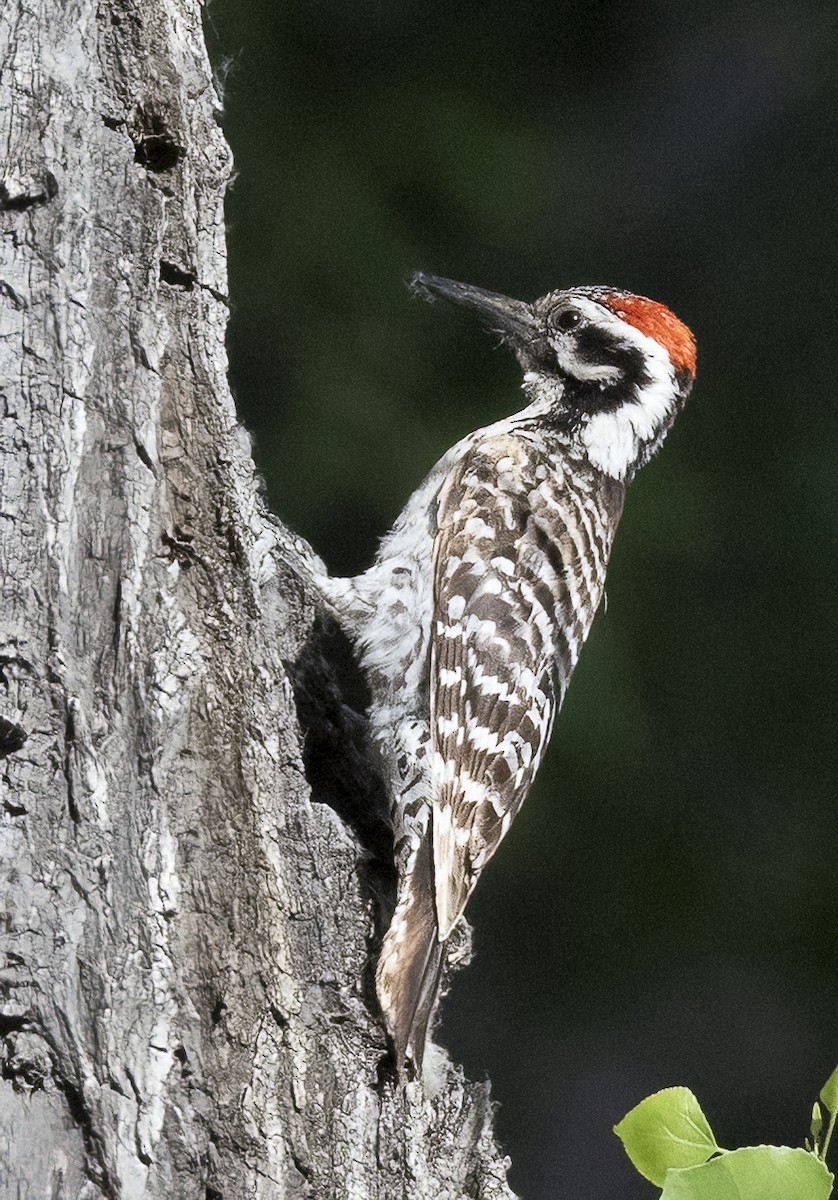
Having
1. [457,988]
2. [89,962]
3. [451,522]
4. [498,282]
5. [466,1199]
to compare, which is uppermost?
[498,282]

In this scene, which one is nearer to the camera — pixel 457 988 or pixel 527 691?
pixel 527 691

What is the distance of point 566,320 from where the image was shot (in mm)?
1220

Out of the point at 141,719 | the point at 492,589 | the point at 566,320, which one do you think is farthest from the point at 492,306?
the point at 141,719

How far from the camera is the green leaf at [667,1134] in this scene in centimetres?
47

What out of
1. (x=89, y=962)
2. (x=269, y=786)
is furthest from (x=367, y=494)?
(x=89, y=962)

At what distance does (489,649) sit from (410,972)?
0.33 metres

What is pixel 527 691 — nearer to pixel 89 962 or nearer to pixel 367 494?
pixel 367 494

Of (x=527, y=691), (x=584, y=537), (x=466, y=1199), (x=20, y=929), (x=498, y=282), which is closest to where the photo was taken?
(x=20, y=929)

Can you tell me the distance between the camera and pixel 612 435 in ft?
4.09

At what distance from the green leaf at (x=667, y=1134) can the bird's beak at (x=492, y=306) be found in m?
0.89

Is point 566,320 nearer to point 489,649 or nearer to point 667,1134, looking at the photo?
point 489,649

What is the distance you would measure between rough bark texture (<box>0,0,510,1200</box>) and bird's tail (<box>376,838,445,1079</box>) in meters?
0.02

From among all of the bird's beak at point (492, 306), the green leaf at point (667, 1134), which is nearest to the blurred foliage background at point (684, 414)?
the bird's beak at point (492, 306)

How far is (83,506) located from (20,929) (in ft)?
0.88
